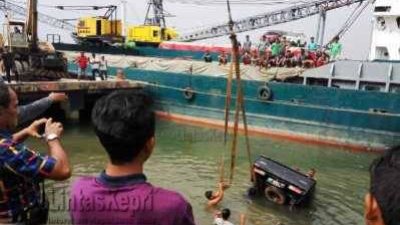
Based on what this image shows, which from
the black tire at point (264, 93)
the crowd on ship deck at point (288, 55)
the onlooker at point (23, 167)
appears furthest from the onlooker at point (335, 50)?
the onlooker at point (23, 167)

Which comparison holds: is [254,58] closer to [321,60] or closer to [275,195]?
[321,60]

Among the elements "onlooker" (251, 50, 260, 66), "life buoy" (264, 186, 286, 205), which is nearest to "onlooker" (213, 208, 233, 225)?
"life buoy" (264, 186, 286, 205)

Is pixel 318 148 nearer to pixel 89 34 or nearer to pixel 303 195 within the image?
pixel 303 195

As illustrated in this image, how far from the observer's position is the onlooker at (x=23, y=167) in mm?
2729

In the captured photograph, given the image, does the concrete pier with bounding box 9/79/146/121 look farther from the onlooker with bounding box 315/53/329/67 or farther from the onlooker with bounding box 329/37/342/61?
the onlooker with bounding box 329/37/342/61

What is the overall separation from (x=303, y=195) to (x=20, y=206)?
7.51 meters

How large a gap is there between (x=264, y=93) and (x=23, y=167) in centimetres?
1576

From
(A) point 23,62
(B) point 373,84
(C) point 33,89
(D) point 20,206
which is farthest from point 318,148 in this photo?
(D) point 20,206

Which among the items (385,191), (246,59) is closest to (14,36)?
(246,59)

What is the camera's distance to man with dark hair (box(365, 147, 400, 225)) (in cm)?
146

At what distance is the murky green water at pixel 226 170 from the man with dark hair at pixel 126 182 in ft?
18.4

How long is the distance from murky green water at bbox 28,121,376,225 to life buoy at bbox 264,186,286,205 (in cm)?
14

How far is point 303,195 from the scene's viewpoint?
985 centimetres

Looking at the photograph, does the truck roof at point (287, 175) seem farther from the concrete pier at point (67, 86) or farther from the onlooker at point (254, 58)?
the onlooker at point (254, 58)
